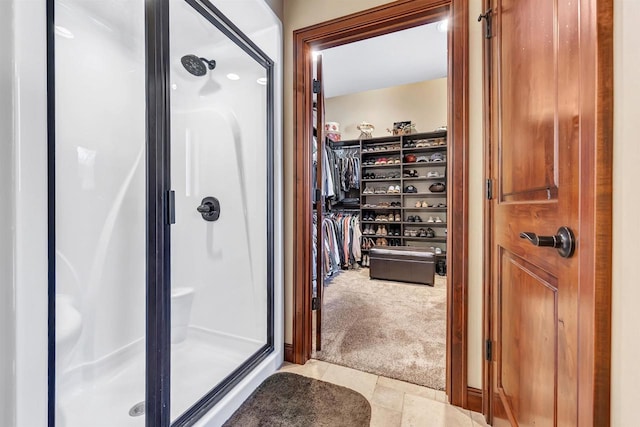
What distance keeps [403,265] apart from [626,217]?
3.30m

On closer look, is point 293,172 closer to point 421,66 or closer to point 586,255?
point 586,255

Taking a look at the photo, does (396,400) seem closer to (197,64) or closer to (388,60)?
(197,64)

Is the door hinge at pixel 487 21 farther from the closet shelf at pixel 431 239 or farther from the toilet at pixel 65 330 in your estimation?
the closet shelf at pixel 431 239

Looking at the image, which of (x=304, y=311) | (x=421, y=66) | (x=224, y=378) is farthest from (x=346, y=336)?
(x=421, y=66)

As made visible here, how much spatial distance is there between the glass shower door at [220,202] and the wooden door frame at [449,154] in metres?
0.19

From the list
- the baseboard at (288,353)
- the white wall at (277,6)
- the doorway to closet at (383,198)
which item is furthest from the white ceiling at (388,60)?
the baseboard at (288,353)

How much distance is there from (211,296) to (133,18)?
1674 millimetres

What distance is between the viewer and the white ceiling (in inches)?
124

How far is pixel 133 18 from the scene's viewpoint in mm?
1438

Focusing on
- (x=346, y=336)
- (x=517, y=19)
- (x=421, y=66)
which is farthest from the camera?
(x=421, y=66)

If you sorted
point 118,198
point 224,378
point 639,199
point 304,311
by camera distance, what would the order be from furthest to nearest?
point 304,311 < point 118,198 < point 224,378 < point 639,199

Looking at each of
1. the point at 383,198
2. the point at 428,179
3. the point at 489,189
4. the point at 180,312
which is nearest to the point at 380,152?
the point at 383,198

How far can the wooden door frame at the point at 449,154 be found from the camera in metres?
1.34

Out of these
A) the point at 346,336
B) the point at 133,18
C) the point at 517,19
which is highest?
the point at 133,18
